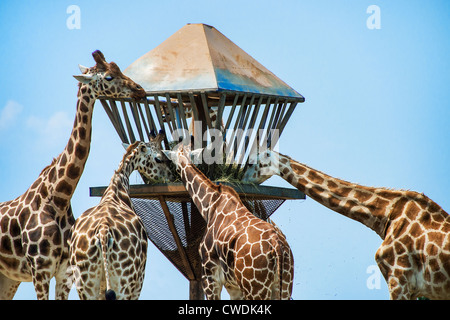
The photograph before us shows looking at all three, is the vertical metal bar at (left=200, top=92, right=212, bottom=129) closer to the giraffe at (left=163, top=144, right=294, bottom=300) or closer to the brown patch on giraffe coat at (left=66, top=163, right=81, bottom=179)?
the giraffe at (left=163, top=144, right=294, bottom=300)

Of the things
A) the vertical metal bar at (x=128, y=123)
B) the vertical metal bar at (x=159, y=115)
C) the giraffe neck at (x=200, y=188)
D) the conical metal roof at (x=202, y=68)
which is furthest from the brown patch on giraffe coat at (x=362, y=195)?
the vertical metal bar at (x=128, y=123)

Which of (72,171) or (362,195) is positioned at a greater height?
(72,171)

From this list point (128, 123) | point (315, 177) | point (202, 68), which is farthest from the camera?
point (128, 123)

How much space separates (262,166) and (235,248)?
247 centimetres

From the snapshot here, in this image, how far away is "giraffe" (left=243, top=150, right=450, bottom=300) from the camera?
12.8 metres

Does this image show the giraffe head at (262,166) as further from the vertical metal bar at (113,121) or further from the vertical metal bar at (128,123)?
the vertical metal bar at (113,121)

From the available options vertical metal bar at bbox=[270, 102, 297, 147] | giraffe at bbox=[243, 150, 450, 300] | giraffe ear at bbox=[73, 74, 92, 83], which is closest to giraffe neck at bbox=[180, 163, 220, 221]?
giraffe at bbox=[243, 150, 450, 300]

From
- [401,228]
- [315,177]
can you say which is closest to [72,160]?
[315,177]

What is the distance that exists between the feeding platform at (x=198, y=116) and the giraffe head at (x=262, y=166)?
155 mm

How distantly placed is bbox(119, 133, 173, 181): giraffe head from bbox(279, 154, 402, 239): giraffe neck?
325 cm

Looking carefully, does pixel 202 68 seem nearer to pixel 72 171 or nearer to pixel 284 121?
pixel 284 121

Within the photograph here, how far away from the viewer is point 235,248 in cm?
1410
